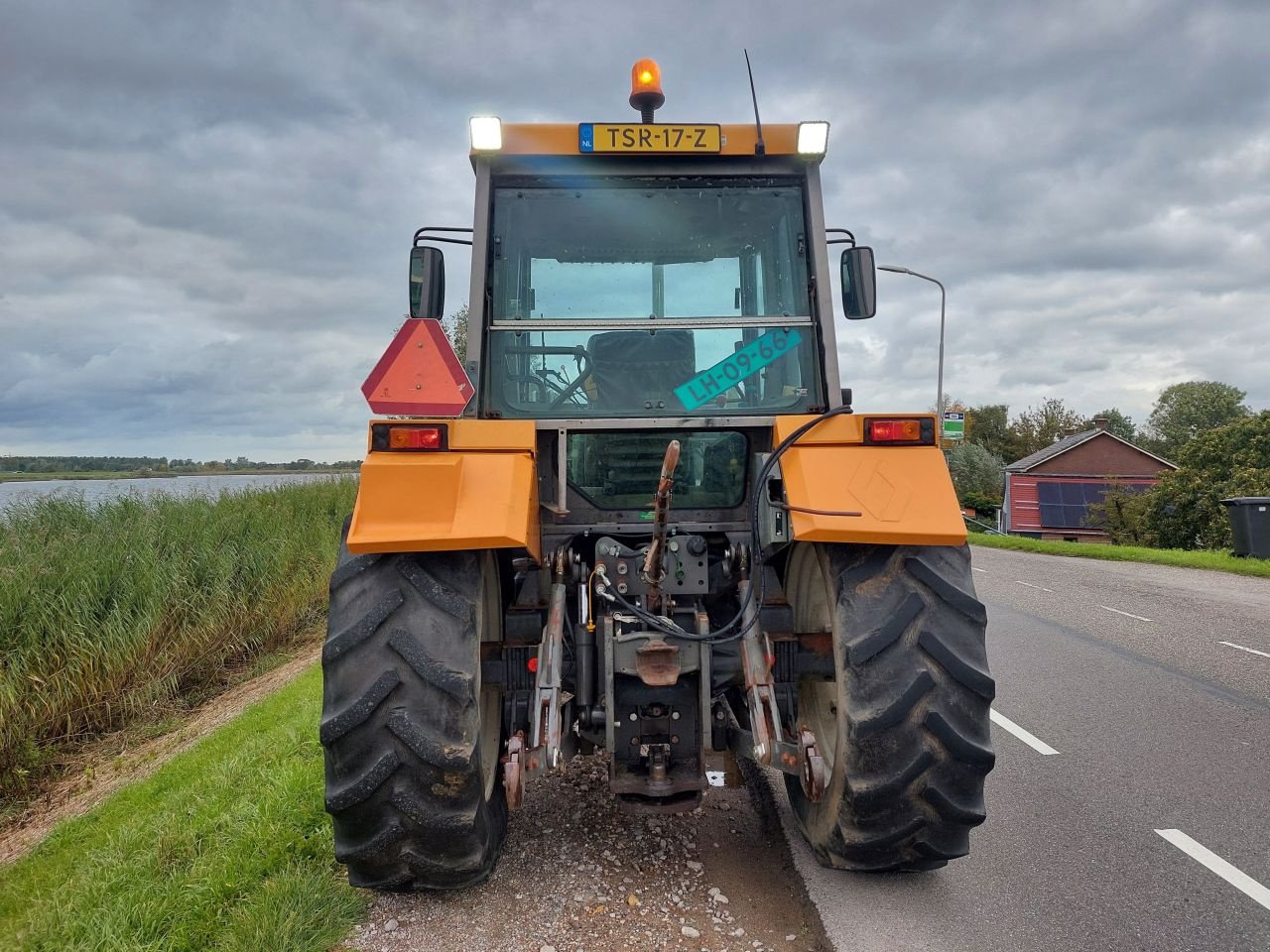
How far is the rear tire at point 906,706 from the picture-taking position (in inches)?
105

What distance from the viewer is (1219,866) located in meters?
3.26

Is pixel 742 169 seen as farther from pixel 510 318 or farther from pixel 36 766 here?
pixel 36 766

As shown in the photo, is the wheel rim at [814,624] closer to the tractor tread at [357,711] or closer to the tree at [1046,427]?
the tractor tread at [357,711]

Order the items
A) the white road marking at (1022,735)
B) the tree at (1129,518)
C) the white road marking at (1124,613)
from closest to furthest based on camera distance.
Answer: the white road marking at (1022,735)
the white road marking at (1124,613)
the tree at (1129,518)

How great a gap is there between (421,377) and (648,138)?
4.62ft

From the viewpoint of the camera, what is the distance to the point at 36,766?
5770 mm

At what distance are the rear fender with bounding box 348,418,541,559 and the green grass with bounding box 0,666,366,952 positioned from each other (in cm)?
128

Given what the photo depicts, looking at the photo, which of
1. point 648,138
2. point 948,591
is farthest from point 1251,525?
point 648,138

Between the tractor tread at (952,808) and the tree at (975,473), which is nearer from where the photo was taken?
the tractor tread at (952,808)

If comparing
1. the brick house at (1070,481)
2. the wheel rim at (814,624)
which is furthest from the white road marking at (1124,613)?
the brick house at (1070,481)

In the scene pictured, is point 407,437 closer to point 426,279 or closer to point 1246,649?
point 426,279

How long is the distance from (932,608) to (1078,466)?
44852 mm

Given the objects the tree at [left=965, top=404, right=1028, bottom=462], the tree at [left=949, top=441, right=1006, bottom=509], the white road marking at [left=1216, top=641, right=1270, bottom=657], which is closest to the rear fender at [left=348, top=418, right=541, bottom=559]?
the white road marking at [left=1216, top=641, right=1270, bottom=657]

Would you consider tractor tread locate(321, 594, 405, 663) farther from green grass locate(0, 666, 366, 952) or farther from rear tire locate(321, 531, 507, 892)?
green grass locate(0, 666, 366, 952)
